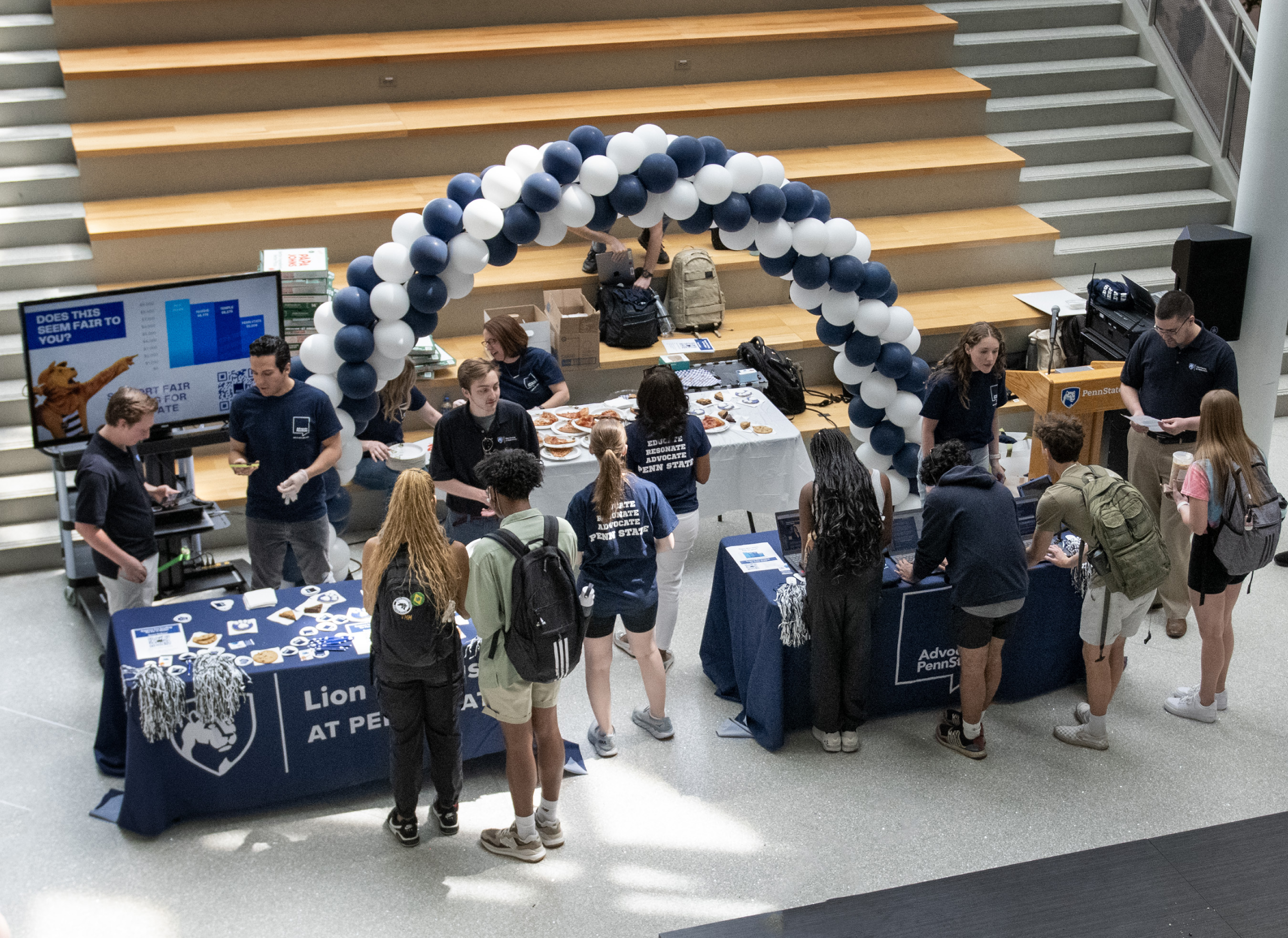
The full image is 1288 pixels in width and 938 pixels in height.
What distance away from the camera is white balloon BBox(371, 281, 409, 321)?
662cm

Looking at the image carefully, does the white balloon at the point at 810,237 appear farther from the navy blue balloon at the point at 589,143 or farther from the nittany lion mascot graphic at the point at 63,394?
the nittany lion mascot graphic at the point at 63,394

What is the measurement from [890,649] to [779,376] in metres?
2.96

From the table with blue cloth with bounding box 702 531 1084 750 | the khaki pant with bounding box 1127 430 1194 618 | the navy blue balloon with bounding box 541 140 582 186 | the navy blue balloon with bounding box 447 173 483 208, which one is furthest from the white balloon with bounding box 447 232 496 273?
the khaki pant with bounding box 1127 430 1194 618

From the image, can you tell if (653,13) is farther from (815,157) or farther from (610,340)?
(610,340)

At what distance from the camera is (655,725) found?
5852 mm

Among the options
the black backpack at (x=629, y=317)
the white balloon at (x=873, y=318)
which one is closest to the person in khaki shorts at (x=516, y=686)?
the white balloon at (x=873, y=318)

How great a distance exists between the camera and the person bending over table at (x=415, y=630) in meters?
4.56

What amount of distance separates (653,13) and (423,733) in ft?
26.4

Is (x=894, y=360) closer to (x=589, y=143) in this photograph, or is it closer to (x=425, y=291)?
(x=589, y=143)

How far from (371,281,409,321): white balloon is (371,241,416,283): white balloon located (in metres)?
0.04

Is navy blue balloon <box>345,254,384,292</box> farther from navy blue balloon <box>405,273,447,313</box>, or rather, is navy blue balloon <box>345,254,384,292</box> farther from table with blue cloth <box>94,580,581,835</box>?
table with blue cloth <box>94,580,581,835</box>

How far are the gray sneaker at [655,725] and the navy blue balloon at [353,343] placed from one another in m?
2.31

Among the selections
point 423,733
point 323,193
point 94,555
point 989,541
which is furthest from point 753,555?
point 323,193

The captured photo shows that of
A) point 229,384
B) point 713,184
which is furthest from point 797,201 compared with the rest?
point 229,384
